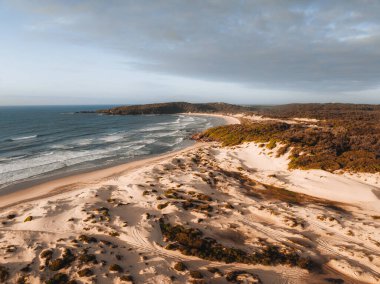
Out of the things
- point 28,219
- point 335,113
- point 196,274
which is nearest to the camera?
point 196,274

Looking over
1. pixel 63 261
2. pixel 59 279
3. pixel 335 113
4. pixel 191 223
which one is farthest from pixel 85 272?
pixel 335 113

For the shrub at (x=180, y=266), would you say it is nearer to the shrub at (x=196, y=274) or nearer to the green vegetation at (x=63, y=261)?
the shrub at (x=196, y=274)

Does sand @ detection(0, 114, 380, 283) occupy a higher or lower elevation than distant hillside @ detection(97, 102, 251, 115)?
lower

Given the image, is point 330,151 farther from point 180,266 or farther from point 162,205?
point 180,266

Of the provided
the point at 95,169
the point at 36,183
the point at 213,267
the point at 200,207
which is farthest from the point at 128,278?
the point at 95,169

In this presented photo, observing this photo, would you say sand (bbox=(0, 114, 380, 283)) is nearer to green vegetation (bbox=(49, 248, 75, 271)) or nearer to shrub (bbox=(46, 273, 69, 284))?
green vegetation (bbox=(49, 248, 75, 271))

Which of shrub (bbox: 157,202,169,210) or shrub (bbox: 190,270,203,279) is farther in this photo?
shrub (bbox: 157,202,169,210)

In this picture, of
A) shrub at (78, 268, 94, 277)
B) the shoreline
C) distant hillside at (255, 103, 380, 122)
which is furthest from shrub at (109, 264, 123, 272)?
distant hillside at (255, 103, 380, 122)

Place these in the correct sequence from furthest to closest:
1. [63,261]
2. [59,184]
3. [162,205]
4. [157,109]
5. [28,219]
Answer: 1. [157,109]
2. [59,184]
3. [162,205]
4. [28,219]
5. [63,261]

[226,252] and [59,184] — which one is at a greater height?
[226,252]
